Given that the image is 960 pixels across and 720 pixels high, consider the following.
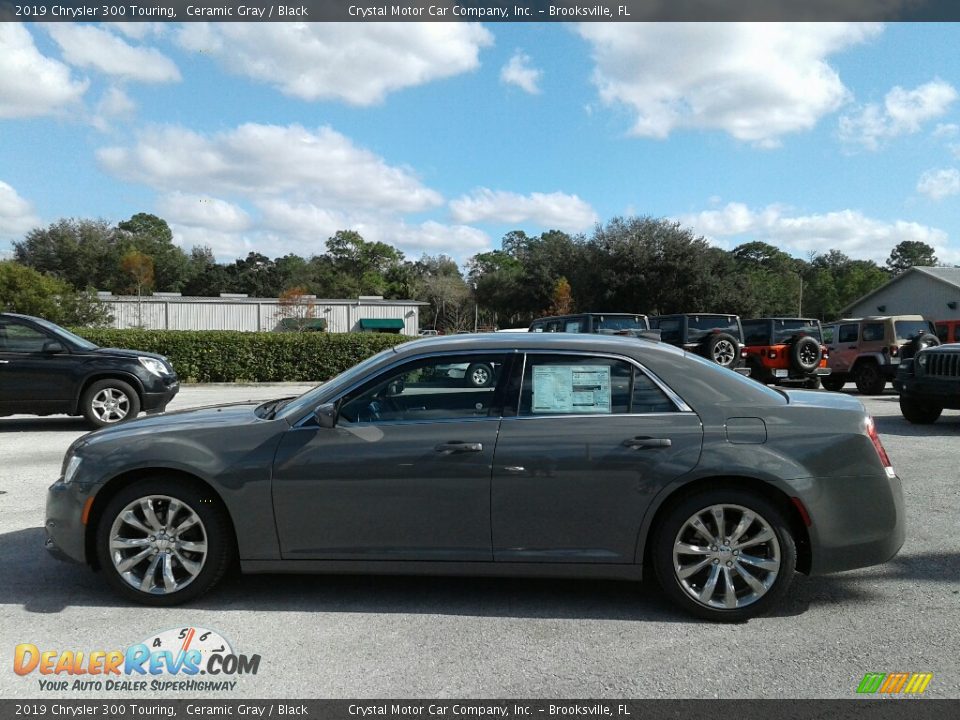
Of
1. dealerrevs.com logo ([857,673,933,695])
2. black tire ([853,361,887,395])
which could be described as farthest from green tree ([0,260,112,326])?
dealerrevs.com logo ([857,673,933,695])

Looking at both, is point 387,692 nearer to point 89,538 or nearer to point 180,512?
point 180,512

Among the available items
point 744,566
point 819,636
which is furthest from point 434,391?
point 819,636

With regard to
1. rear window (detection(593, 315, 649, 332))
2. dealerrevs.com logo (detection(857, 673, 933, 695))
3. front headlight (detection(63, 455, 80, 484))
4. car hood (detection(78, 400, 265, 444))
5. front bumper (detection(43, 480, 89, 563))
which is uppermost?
rear window (detection(593, 315, 649, 332))

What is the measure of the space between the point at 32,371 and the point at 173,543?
26.9 ft

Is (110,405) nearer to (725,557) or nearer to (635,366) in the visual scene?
(635,366)

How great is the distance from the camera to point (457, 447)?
4250 millimetres

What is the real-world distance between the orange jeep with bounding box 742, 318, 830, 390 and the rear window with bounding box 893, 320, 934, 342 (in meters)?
1.76

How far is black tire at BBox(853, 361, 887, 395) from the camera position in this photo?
19.1 metres

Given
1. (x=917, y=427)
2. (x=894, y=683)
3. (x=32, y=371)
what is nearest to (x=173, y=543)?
(x=894, y=683)

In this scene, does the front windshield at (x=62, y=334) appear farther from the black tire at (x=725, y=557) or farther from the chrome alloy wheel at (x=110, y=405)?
the black tire at (x=725, y=557)

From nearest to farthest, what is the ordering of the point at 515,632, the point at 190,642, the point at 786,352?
the point at 190,642
the point at 515,632
the point at 786,352

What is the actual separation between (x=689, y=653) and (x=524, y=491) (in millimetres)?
1128

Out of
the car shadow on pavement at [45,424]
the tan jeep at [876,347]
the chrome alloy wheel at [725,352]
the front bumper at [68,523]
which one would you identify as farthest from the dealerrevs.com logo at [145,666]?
the tan jeep at [876,347]

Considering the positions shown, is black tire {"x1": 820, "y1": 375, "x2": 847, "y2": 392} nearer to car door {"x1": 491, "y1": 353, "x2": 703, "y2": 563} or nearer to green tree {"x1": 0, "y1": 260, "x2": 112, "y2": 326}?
car door {"x1": 491, "y1": 353, "x2": 703, "y2": 563}
